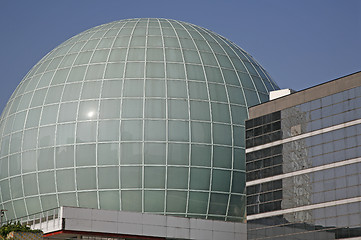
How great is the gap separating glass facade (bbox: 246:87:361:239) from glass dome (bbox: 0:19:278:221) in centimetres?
229

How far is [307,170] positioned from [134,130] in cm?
1336

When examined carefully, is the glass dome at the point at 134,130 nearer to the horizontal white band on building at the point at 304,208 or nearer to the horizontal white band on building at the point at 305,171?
the horizontal white band on building at the point at 305,171

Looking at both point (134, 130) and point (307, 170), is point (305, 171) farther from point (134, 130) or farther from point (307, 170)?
point (134, 130)

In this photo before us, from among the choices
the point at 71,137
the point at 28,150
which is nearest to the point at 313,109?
the point at 71,137

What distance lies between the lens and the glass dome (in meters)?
59.3

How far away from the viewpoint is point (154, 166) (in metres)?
59.2

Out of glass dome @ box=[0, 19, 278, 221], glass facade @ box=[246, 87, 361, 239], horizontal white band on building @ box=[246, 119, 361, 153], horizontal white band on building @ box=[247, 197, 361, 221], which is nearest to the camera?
horizontal white band on building @ box=[247, 197, 361, 221]

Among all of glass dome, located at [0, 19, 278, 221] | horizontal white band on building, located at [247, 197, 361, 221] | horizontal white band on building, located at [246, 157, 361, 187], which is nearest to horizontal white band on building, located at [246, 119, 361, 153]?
glass dome, located at [0, 19, 278, 221]

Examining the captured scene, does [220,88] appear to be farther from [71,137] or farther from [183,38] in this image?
[71,137]

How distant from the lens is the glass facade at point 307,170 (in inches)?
2122

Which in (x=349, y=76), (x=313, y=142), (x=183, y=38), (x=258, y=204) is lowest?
(x=258, y=204)

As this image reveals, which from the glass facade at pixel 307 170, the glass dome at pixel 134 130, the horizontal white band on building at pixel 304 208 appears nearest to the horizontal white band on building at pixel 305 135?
the glass facade at pixel 307 170

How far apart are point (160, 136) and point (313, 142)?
11.5 metres

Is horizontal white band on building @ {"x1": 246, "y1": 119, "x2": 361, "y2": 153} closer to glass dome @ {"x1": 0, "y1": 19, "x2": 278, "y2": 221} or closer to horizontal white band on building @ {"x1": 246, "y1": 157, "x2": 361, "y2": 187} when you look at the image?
glass dome @ {"x1": 0, "y1": 19, "x2": 278, "y2": 221}
